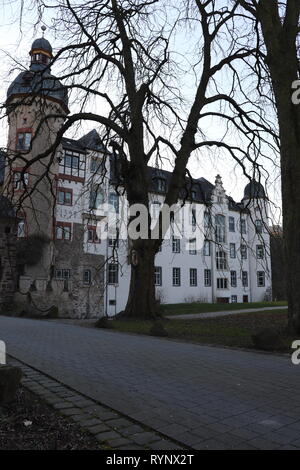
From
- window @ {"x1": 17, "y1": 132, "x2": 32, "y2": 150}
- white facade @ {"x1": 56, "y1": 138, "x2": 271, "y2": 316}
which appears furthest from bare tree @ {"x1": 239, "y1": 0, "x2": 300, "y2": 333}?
window @ {"x1": 17, "y1": 132, "x2": 32, "y2": 150}

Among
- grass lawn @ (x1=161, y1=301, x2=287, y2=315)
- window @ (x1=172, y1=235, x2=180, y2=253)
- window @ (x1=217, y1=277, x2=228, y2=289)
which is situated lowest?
grass lawn @ (x1=161, y1=301, x2=287, y2=315)

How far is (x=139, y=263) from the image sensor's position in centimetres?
1563

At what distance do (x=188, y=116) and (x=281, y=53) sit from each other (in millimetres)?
5427

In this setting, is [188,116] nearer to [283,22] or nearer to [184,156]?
[184,156]

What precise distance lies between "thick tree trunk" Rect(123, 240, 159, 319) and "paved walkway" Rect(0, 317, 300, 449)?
237 inches

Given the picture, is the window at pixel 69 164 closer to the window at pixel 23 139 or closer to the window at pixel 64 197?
the window at pixel 64 197

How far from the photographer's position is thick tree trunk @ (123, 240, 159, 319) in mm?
15500

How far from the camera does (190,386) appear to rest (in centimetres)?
536

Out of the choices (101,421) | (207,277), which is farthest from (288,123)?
(207,277)

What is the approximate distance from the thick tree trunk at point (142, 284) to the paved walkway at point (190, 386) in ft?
19.8

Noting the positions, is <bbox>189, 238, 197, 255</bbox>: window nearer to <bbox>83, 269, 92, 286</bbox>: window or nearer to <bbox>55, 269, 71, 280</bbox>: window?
<bbox>83, 269, 92, 286</bbox>: window

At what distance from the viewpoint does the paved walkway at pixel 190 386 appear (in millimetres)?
3682

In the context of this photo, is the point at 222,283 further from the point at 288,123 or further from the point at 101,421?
the point at 101,421

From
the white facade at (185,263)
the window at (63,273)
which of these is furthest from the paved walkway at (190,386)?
the window at (63,273)
